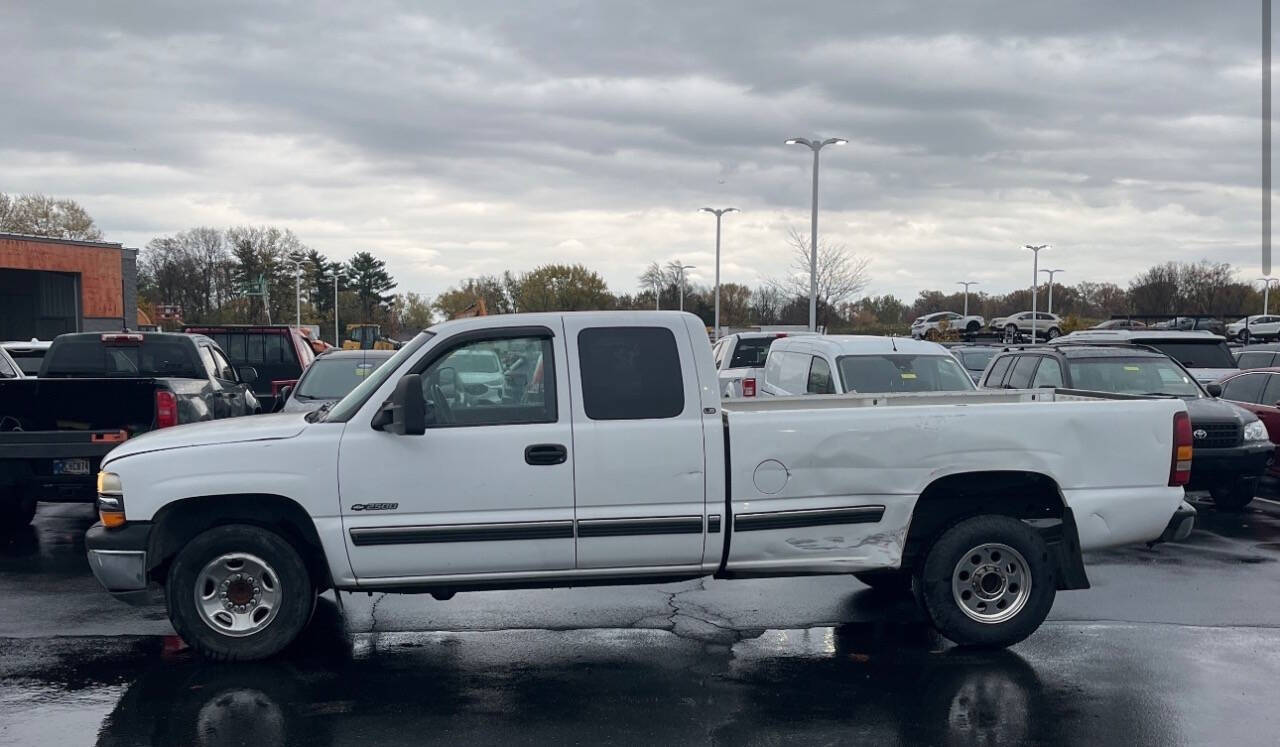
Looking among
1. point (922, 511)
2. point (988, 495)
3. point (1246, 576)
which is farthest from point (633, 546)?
point (1246, 576)

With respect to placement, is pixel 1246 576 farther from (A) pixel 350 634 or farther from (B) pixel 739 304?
(B) pixel 739 304

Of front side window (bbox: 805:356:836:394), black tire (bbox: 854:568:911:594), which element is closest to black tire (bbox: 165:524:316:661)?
black tire (bbox: 854:568:911:594)

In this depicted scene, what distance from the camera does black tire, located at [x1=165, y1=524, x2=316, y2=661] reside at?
604 cm

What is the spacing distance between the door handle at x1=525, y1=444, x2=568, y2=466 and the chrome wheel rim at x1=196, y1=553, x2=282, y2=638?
5.07ft

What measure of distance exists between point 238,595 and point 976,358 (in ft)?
69.9

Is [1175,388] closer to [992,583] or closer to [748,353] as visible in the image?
[992,583]

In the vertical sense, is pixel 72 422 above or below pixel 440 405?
Result: below

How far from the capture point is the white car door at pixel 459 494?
601cm

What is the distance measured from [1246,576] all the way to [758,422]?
482 centimetres

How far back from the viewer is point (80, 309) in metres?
44.3

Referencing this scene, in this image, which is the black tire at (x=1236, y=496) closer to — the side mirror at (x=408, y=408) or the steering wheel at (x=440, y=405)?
the steering wheel at (x=440, y=405)

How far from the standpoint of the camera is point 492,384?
6277mm

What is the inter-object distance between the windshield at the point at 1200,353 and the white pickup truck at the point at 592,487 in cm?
1241

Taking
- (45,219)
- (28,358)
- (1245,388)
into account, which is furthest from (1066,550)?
(45,219)
